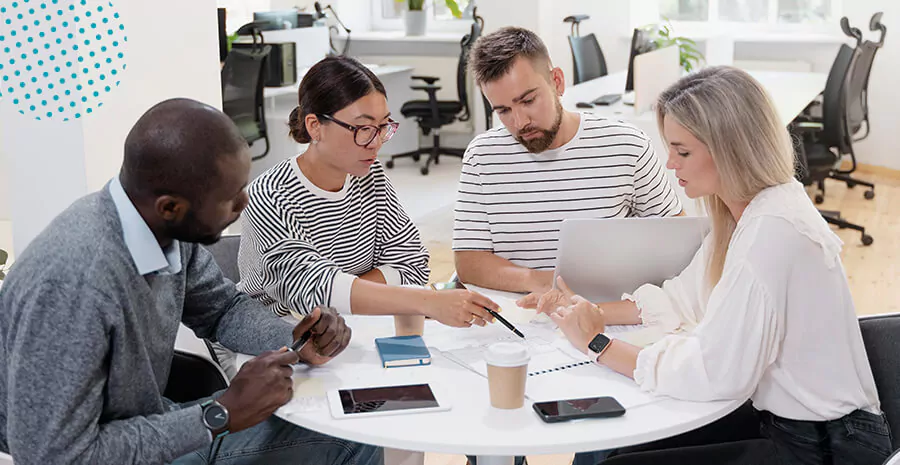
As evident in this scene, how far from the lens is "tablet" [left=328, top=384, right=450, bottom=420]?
4.83 feet

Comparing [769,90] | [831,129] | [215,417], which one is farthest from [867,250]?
[215,417]

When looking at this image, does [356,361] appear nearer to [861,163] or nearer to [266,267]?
[266,267]

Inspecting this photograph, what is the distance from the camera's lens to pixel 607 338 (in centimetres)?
166

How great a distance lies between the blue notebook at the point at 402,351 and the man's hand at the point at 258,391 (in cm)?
21

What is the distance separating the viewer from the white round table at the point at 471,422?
138 centimetres

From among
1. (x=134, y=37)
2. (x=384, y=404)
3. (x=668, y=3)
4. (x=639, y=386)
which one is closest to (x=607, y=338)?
(x=639, y=386)

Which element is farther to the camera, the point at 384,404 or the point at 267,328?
the point at 267,328

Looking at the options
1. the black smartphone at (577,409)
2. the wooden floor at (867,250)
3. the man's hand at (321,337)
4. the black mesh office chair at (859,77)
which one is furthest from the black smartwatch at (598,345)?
the black mesh office chair at (859,77)

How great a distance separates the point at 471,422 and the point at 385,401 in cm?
16

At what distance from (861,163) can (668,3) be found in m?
1.98

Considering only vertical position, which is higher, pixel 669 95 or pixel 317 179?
pixel 669 95

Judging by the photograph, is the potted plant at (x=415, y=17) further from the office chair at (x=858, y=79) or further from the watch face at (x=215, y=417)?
the watch face at (x=215, y=417)

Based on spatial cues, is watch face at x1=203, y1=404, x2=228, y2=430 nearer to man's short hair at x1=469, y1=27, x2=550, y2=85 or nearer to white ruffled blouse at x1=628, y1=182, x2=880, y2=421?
white ruffled blouse at x1=628, y1=182, x2=880, y2=421

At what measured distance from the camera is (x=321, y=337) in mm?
1663
